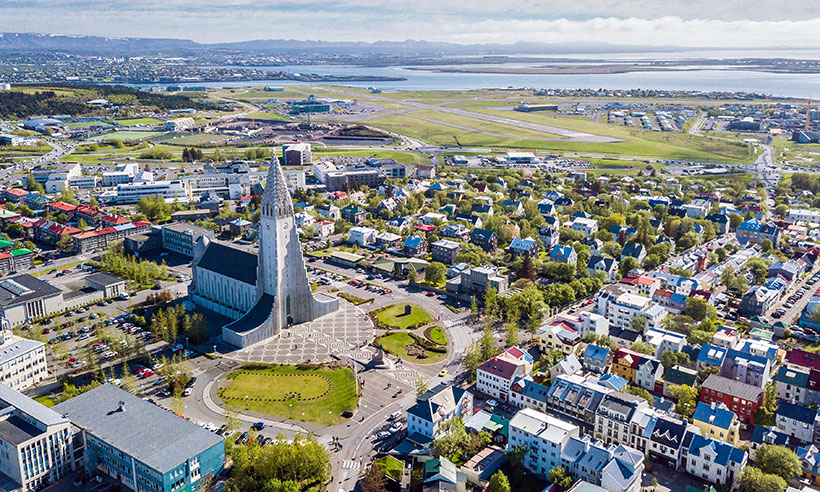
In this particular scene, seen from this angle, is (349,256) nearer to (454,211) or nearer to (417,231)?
(417,231)

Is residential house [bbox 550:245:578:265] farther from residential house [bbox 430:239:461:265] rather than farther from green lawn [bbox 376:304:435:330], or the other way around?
green lawn [bbox 376:304:435:330]

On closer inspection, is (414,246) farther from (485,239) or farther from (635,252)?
(635,252)

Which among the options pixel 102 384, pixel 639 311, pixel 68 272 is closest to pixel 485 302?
pixel 639 311

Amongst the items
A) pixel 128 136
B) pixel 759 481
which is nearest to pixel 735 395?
pixel 759 481

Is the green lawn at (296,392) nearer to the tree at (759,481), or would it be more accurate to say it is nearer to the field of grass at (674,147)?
the tree at (759,481)

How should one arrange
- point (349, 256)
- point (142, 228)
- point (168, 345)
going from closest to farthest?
point (168, 345) → point (349, 256) → point (142, 228)

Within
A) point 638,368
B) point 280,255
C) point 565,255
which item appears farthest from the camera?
point 565,255
